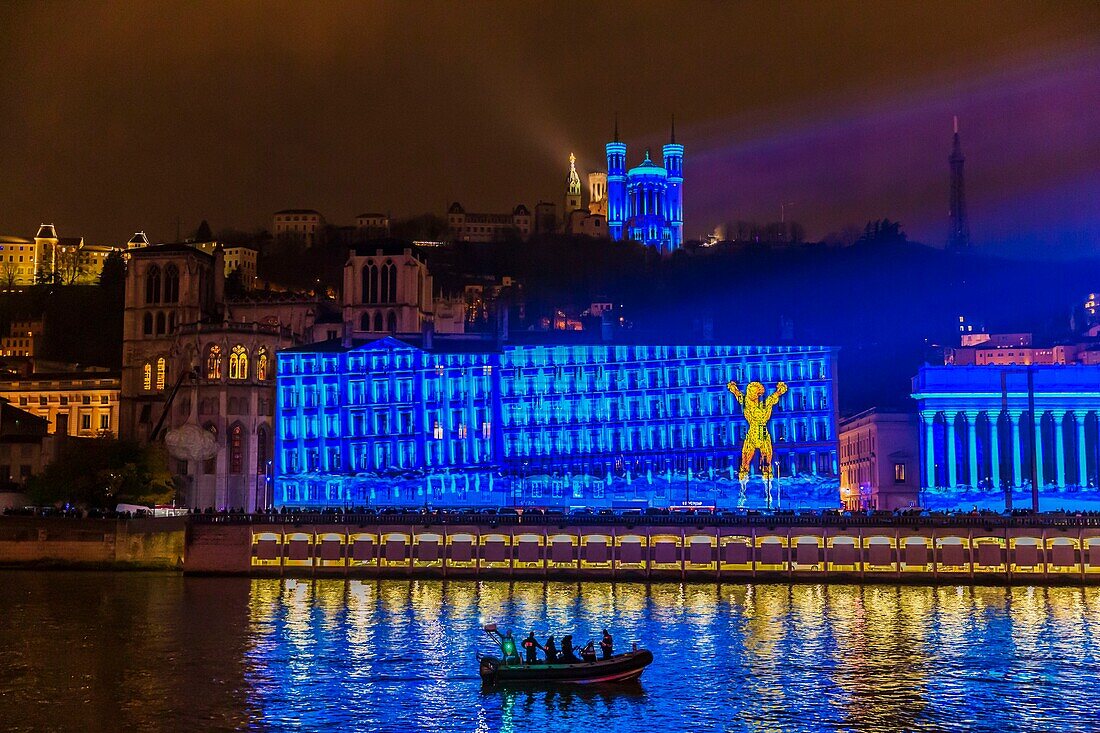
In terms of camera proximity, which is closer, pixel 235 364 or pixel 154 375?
pixel 235 364

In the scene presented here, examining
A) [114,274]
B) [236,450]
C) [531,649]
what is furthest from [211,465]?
[114,274]

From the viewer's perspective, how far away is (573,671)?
5034 centimetres

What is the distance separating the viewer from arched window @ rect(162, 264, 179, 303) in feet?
430

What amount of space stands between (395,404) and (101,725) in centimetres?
6790

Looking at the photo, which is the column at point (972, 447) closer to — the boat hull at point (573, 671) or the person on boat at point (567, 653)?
the boat hull at point (573, 671)

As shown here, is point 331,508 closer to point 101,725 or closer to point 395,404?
point 395,404

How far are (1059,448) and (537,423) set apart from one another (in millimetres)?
41984

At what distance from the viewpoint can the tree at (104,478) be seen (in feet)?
343

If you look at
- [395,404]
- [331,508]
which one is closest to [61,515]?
[331,508]

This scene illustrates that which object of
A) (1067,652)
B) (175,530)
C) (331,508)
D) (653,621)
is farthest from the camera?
(331,508)

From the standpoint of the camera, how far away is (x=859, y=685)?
169 feet

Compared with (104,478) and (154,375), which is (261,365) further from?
(104,478)

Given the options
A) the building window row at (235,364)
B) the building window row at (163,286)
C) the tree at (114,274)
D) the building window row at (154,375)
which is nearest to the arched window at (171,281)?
the building window row at (163,286)

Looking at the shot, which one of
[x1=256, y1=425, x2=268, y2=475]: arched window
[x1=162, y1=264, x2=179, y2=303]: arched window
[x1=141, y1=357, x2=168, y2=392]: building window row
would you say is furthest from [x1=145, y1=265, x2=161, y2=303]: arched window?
[x1=256, y1=425, x2=268, y2=475]: arched window
